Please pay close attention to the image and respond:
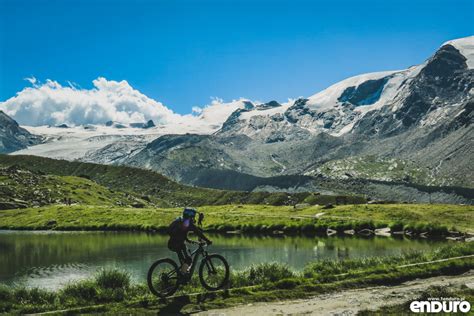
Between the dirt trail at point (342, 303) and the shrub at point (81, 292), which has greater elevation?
the shrub at point (81, 292)

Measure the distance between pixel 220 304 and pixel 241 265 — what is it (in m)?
24.9

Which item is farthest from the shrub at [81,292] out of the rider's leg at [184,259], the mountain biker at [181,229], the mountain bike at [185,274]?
the mountain biker at [181,229]

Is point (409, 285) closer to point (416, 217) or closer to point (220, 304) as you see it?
Result: point (220, 304)

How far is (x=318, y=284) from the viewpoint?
93.0 ft

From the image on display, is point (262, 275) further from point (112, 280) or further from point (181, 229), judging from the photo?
point (112, 280)

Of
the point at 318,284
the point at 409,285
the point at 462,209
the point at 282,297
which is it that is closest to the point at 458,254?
the point at 409,285

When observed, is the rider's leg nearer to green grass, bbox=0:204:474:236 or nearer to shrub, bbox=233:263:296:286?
shrub, bbox=233:263:296:286

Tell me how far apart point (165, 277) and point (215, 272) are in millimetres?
2861

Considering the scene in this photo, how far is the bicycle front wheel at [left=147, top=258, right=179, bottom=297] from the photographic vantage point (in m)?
25.8

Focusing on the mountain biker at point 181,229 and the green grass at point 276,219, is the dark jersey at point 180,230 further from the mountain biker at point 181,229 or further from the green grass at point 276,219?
the green grass at point 276,219

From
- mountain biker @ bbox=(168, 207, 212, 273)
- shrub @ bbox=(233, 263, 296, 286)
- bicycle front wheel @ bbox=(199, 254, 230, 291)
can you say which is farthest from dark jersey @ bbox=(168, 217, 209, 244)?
shrub @ bbox=(233, 263, 296, 286)

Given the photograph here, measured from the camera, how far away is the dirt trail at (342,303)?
74.7 ft

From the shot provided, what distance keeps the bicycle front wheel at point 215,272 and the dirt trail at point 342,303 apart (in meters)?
3.42

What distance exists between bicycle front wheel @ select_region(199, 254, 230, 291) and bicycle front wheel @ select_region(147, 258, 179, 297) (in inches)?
65.2
